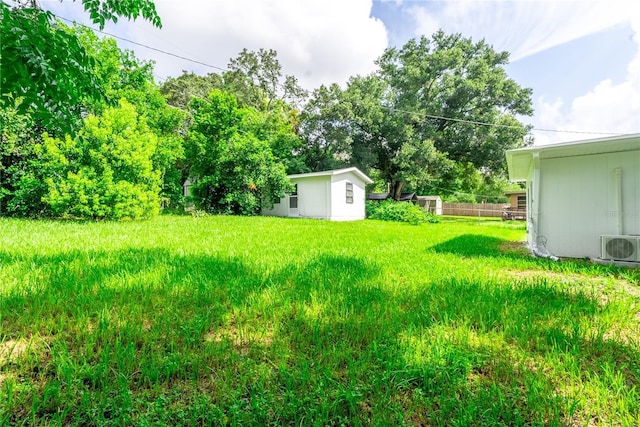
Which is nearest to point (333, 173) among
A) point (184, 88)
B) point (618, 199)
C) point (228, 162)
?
point (228, 162)

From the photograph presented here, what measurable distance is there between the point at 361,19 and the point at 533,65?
160 inches

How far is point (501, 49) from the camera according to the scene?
19.7 metres

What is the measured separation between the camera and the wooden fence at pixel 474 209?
25783 mm

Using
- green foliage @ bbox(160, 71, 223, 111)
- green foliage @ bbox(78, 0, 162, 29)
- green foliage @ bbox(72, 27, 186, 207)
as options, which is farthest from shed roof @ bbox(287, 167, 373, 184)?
green foliage @ bbox(160, 71, 223, 111)

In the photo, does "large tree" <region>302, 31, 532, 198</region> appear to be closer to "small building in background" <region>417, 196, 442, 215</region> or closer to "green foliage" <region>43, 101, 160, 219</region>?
"small building in background" <region>417, 196, 442, 215</region>

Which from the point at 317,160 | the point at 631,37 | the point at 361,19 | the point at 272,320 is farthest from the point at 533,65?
the point at 317,160

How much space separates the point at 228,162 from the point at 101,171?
6.30 m

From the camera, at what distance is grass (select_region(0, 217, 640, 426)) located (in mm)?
1381

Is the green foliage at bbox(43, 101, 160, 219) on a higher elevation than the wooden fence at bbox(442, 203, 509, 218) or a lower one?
higher

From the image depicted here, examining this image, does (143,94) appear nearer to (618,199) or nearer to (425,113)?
(425,113)

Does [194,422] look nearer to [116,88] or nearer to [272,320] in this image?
[272,320]

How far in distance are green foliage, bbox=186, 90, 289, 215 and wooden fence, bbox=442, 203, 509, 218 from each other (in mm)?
20043

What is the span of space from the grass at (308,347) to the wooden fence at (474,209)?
82.4 feet

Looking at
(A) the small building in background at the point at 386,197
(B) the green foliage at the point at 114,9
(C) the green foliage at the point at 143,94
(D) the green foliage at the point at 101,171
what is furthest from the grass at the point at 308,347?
(A) the small building in background at the point at 386,197
